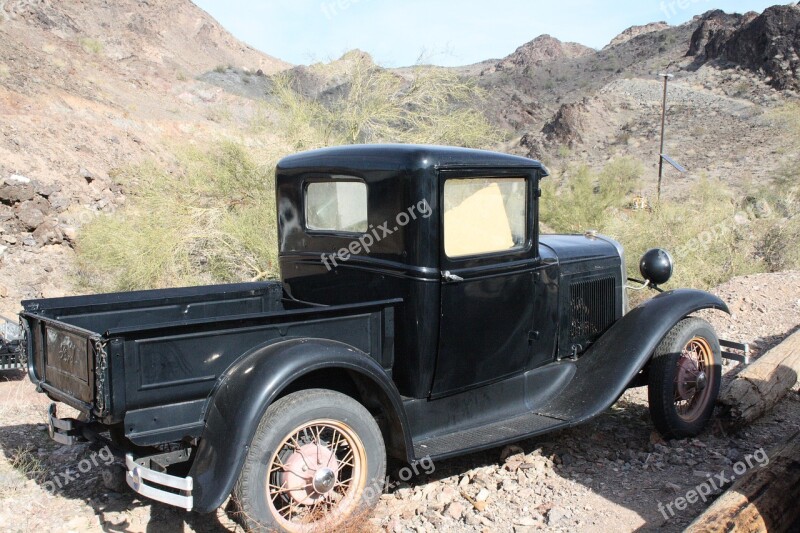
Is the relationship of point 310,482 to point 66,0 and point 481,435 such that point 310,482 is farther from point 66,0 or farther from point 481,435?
point 66,0

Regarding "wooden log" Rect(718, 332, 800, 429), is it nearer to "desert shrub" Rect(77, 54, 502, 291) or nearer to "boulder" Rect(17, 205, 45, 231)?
"desert shrub" Rect(77, 54, 502, 291)

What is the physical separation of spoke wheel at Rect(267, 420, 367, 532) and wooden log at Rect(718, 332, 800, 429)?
2878mm

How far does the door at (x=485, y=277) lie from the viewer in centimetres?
379

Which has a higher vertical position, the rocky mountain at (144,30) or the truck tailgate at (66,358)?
the rocky mountain at (144,30)

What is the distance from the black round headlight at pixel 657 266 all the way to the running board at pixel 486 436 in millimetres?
1860

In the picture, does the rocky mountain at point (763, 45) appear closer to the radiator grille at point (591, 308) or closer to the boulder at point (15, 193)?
the boulder at point (15, 193)

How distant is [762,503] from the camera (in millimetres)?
3193

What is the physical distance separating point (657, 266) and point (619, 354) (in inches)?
47.6

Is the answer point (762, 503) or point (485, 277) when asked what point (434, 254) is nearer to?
point (485, 277)

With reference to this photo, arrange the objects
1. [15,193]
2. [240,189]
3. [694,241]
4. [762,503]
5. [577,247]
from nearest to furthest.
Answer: [762,503] → [577,247] → [694,241] → [240,189] → [15,193]

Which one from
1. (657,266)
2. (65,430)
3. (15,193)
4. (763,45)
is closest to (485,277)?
(657,266)

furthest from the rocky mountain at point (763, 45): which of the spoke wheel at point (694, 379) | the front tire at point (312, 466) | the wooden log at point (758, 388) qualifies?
the front tire at point (312, 466)

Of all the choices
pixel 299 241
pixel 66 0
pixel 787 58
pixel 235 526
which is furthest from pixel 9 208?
pixel 787 58

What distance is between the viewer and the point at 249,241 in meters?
9.68
